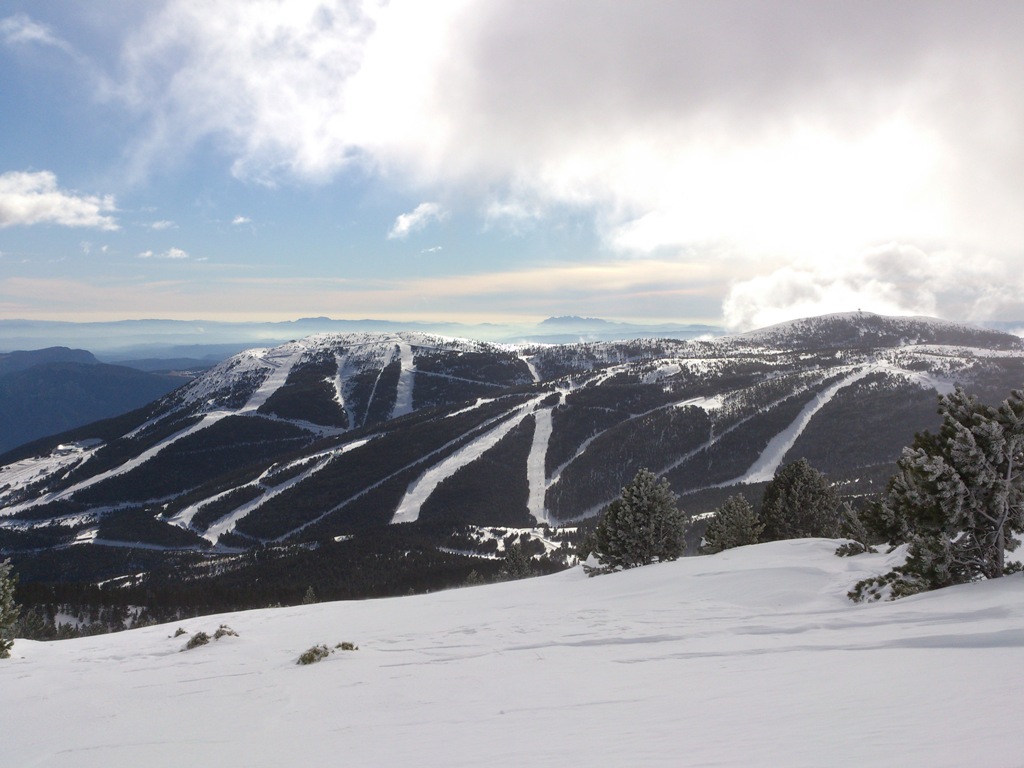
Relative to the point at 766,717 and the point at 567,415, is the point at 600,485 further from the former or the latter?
the point at 766,717

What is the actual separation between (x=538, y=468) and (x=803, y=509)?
427 feet

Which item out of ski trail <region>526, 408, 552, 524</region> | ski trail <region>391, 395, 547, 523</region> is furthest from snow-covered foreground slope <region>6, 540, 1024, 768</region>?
ski trail <region>391, 395, 547, 523</region>

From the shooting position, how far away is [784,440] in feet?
529

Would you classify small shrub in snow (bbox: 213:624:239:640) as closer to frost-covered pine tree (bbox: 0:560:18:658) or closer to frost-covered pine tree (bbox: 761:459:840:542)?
frost-covered pine tree (bbox: 0:560:18:658)

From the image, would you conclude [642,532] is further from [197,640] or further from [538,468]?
[538,468]

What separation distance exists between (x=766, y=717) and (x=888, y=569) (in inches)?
495

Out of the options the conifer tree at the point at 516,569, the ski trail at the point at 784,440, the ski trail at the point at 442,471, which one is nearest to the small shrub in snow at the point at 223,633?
the conifer tree at the point at 516,569

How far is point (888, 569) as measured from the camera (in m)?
16.1

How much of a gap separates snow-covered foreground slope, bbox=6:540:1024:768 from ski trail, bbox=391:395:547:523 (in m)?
129

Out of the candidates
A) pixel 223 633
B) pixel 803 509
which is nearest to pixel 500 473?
pixel 803 509

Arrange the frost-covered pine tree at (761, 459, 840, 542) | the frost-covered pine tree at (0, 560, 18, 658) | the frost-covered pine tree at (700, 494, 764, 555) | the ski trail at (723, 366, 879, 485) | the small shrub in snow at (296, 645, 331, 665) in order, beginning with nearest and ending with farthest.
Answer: the small shrub in snow at (296, 645, 331, 665) → the frost-covered pine tree at (0, 560, 18, 658) → the frost-covered pine tree at (700, 494, 764, 555) → the frost-covered pine tree at (761, 459, 840, 542) → the ski trail at (723, 366, 879, 485)

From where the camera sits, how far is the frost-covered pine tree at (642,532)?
99.2ft

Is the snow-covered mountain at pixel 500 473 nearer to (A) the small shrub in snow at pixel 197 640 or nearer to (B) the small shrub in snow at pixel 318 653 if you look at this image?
(A) the small shrub in snow at pixel 197 640

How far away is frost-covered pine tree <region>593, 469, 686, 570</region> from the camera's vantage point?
30234mm
